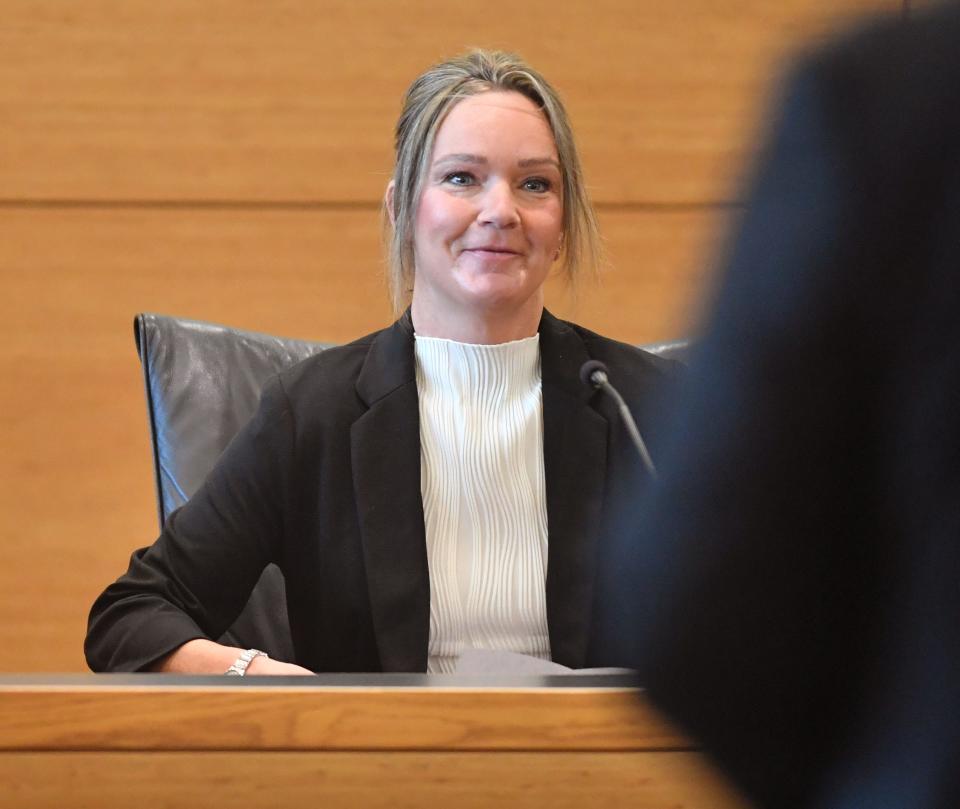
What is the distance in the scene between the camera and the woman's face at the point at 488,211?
1785 millimetres

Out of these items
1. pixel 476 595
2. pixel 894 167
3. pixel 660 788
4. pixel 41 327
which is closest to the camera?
pixel 894 167

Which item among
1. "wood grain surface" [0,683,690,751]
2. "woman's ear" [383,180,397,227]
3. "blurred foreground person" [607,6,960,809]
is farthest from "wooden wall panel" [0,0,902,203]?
"blurred foreground person" [607,6,960,809]

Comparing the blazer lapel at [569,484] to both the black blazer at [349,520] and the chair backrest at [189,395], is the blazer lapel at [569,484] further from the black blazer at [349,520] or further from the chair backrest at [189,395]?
the chair backrest at [189,395]

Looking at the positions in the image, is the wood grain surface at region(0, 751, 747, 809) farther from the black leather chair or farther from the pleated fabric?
the black leather chair

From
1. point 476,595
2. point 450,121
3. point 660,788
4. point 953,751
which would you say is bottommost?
point 476,595

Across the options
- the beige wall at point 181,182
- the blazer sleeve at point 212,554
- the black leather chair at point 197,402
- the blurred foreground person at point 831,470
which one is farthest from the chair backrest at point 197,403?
the blurred foreground person at point 831,470

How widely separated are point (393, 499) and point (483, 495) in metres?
0.11

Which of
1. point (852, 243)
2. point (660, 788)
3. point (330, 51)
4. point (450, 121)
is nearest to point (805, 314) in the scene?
point (852, 243)

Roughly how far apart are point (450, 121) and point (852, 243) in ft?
4.74

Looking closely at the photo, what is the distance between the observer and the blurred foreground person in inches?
16.9

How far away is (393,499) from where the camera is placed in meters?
1.75

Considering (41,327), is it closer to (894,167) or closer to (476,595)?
(476,595)

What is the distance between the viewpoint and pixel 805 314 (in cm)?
44

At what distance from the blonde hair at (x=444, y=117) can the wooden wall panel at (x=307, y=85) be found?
899mm
